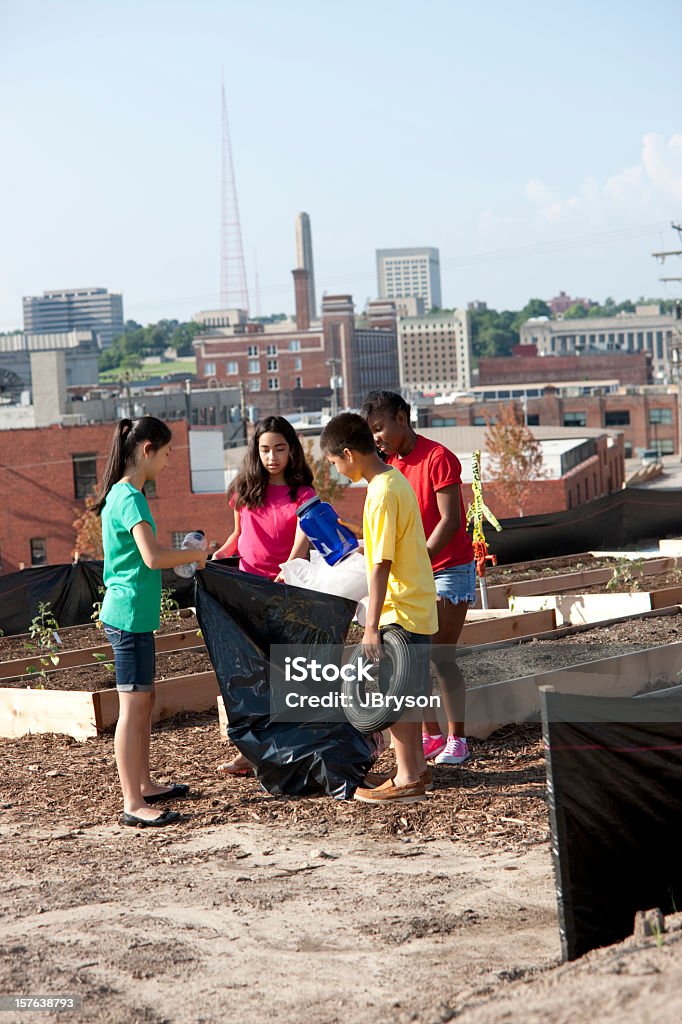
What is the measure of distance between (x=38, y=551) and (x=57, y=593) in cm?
3467

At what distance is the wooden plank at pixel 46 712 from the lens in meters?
7.86

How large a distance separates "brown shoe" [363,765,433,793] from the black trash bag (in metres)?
0.05

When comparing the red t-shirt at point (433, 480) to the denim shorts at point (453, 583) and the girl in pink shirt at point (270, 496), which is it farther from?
the girl in pink shirt at point (270, 496)

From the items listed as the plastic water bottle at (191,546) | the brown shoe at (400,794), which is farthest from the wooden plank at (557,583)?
the plastic water bottle at (191,546)

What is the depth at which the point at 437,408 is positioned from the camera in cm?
8300

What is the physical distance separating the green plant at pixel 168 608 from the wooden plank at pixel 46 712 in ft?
13.2

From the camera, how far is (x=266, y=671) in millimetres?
6465

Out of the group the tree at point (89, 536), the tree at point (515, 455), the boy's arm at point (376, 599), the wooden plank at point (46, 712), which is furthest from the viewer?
the tree at point (515, 455)

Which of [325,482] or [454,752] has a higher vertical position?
[454,752]

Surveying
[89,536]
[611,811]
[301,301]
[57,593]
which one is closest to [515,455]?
[89,536]

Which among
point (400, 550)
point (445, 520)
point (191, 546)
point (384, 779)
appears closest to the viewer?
point (400, 550)

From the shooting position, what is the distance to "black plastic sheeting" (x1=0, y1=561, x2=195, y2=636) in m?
13.9

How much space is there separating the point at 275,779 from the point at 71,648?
5.86 meters

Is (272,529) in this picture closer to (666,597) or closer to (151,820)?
(151,820)
